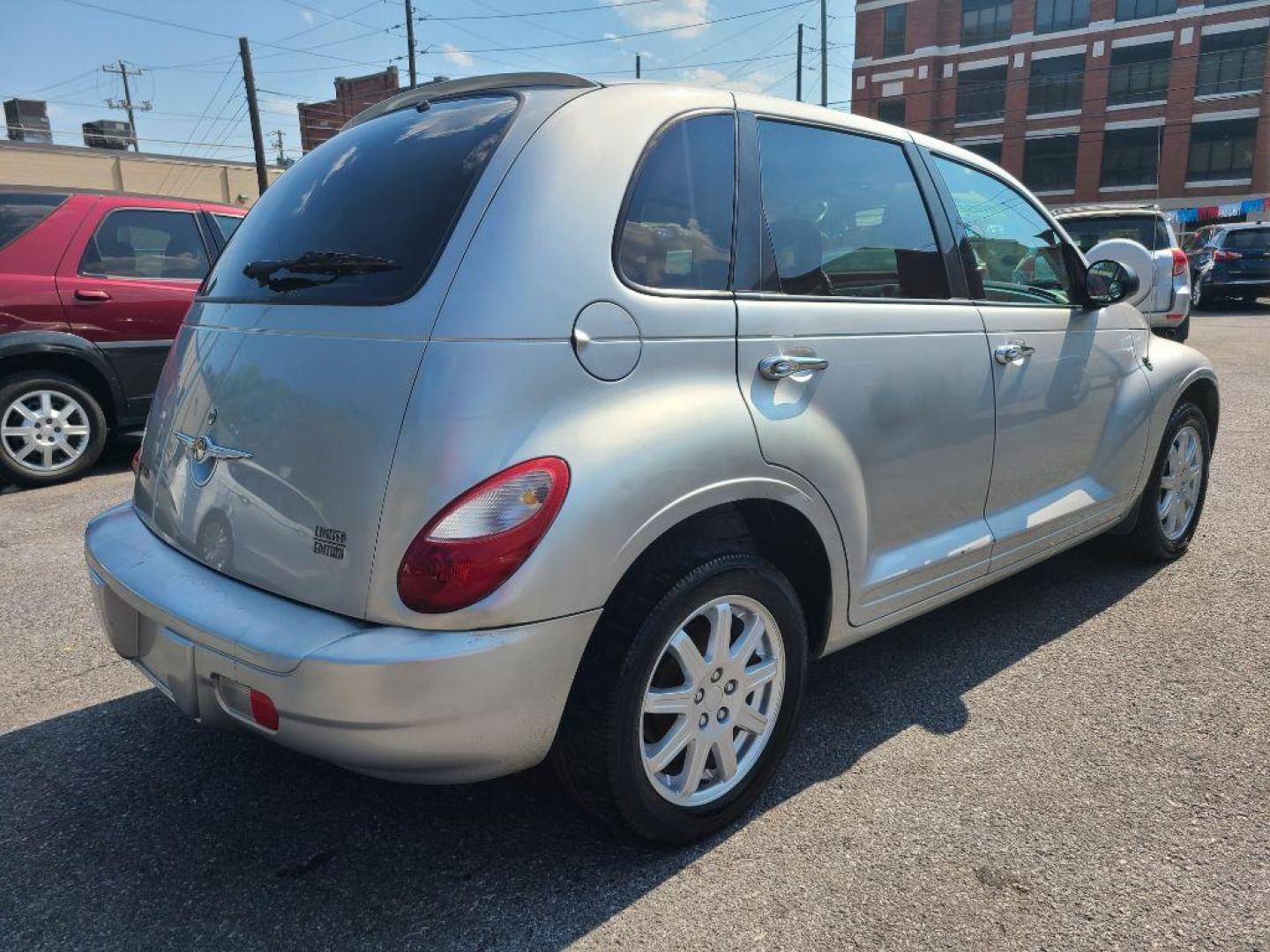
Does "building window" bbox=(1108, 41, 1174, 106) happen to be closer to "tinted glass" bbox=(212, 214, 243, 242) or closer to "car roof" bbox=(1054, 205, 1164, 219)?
"car roof" bbox=(1054, 205, 1164, 219)

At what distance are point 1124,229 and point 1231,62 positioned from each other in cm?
4265

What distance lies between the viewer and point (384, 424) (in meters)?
1.87

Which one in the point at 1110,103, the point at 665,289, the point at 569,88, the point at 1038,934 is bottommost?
the point at 1038,934

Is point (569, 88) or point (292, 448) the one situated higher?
point (569, 88)

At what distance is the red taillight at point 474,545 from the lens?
1.80 metres

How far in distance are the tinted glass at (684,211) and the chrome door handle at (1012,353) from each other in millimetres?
1186

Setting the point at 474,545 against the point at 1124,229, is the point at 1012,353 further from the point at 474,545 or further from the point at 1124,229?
the point at 1124,229

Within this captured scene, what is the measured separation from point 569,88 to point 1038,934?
7.25ft

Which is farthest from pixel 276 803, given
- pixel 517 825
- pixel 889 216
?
pixel 889 216

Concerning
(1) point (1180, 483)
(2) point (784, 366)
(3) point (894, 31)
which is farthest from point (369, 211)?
(3) point (894, 31)

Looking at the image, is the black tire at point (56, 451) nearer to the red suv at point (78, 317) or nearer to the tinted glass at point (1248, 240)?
the red suv at point (78, 317)

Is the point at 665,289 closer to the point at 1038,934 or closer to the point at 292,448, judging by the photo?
the point at 292,448

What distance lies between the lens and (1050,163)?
160 ft

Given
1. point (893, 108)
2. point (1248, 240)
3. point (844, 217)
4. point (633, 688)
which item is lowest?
point (633, 688)
